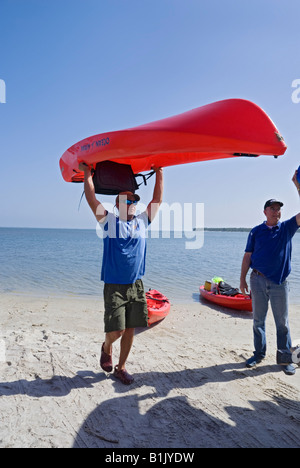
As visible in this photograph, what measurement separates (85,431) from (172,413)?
83 centimetres

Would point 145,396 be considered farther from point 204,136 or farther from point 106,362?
point 204,136

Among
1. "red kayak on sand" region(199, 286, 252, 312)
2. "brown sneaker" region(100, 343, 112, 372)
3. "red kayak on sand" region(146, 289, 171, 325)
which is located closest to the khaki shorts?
"brown sneaker" region(100, 343, 112, 372)

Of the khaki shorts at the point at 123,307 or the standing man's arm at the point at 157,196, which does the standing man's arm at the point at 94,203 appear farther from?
the khaki shorts at the point at 123,307

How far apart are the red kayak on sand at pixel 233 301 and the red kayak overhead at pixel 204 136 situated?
5800 mm

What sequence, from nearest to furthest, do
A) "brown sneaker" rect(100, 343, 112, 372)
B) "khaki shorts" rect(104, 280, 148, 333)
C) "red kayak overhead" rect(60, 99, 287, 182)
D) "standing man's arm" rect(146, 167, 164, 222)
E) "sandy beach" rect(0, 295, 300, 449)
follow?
"sandy beach" rect(0, 295, 300, 449) < "red kayak overhead" rect(60, 99, 287, 182) < "khaki shorts" rect(104, 280, 148, 333) < "brown sneaker" rect(100, 343, 112, 372) < "standing man's arm" rect(146, 167, 164, 222)

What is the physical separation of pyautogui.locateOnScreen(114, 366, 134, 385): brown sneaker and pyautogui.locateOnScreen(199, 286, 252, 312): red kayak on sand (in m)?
5.44

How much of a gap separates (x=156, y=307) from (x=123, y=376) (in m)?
3.81

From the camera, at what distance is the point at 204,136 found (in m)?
3.15

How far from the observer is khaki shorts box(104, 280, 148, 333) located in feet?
11.1

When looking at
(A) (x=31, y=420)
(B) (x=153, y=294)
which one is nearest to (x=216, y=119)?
(A) (x=31, y=420)

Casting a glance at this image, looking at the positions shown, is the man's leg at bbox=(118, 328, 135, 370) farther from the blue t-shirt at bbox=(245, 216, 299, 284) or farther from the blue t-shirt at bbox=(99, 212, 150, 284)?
the blue t-shirt at bbox=(245, 216, 299, 284)
